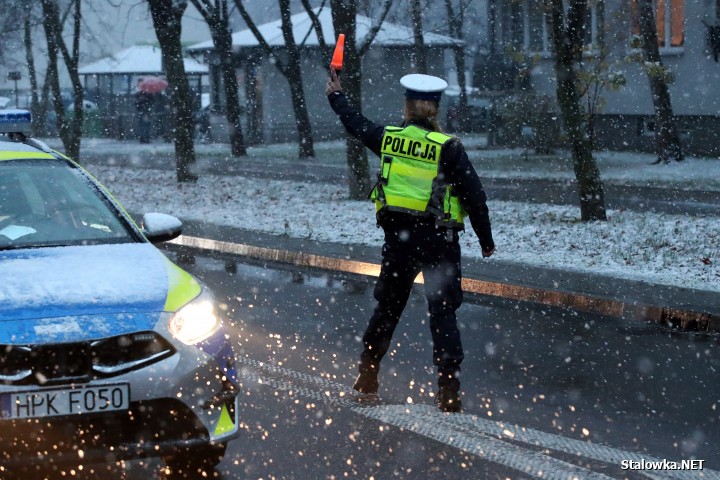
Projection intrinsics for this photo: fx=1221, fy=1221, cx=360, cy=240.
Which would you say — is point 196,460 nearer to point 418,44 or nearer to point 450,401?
point 450,401

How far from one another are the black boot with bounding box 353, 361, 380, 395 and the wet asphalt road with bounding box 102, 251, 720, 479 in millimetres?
95

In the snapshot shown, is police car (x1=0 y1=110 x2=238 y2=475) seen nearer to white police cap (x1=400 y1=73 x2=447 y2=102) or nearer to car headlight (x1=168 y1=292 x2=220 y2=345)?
car headlight (x1=168 y1=292 x2=220 y2=345)

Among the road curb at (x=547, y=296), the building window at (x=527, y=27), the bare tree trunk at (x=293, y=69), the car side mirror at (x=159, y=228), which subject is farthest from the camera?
the building window at (x=527, y=27)

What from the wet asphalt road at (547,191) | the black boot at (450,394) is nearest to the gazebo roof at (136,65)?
the wet asphalt road at (547,191)

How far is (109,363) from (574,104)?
468 inches

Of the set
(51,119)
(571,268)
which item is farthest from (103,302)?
(51,119)

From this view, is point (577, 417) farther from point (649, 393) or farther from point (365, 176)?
point (365, 176)

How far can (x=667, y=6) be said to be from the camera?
31.0 metres

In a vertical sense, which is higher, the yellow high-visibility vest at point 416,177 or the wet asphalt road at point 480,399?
the yellow high-visibility vest at point 416,177

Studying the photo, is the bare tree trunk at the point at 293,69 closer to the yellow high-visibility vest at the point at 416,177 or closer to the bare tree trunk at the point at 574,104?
the bare tree trunk at the point at 574,104

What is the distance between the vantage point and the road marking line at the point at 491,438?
18.1 feet

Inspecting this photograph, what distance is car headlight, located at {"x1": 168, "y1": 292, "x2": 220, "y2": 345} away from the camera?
505 centimetres

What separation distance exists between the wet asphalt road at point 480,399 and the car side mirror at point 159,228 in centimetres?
106

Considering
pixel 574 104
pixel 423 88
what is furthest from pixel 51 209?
pixel 574 104
